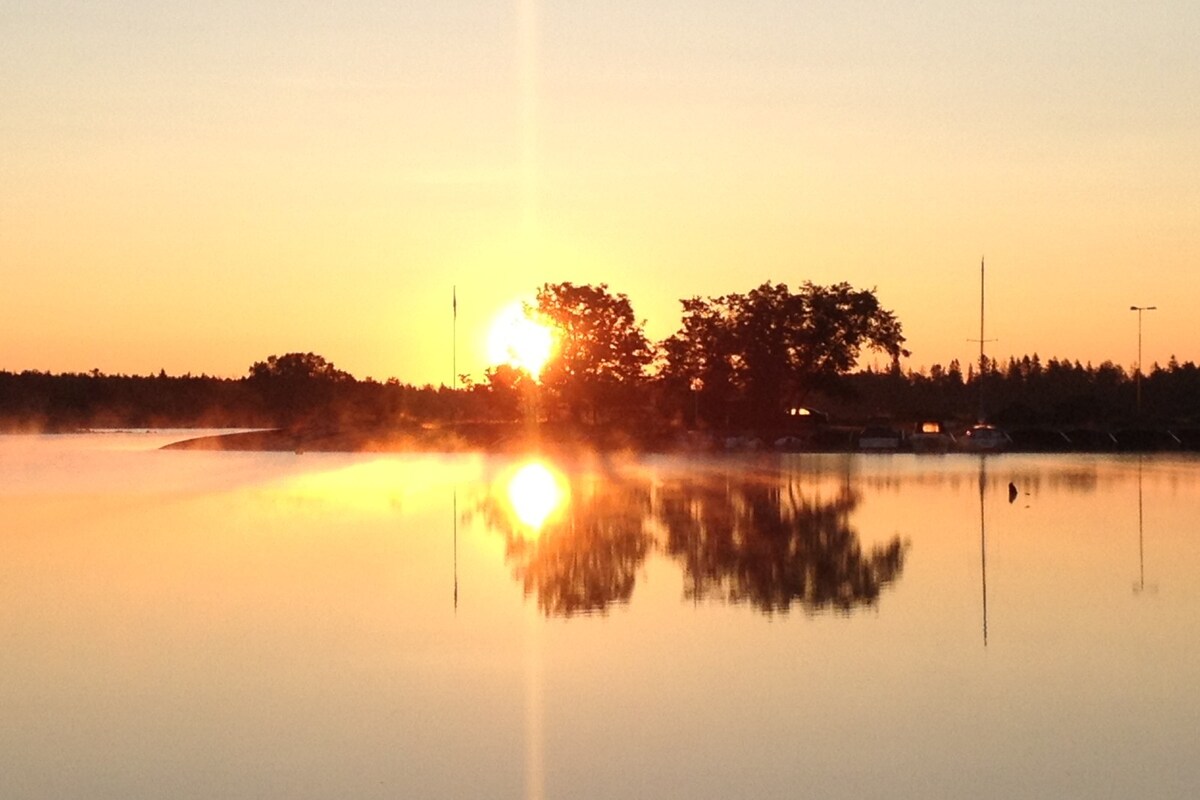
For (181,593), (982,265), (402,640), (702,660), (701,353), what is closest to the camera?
(702,660)

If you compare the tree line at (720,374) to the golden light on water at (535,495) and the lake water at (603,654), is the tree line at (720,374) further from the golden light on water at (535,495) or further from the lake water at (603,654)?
the lake water at (603,654)

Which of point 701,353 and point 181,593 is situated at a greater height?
point 701,353

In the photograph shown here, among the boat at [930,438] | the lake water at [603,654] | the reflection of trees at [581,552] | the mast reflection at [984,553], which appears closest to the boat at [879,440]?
the boat at [930,438]

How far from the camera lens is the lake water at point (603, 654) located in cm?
1558

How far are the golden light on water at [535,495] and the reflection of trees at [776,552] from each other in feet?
11.5

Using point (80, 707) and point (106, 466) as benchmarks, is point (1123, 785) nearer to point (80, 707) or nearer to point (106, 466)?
point (80, 707)

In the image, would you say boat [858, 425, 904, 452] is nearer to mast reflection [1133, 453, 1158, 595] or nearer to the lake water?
mast reflection [1133, 453, 1158, 595]

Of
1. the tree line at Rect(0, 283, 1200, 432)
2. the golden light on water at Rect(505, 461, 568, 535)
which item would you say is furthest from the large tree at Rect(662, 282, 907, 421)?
the golden light on water at Rect(505, 461, 568, 535)

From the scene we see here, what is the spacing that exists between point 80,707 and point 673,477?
51.6 m

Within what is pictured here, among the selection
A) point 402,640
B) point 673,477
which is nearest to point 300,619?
point 402,640

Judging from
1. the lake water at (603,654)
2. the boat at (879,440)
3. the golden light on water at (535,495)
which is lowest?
the lake water at (603,654)

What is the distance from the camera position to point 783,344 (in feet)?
401

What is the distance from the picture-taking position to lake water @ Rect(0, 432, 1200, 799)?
15.6 m

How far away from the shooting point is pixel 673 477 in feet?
228
